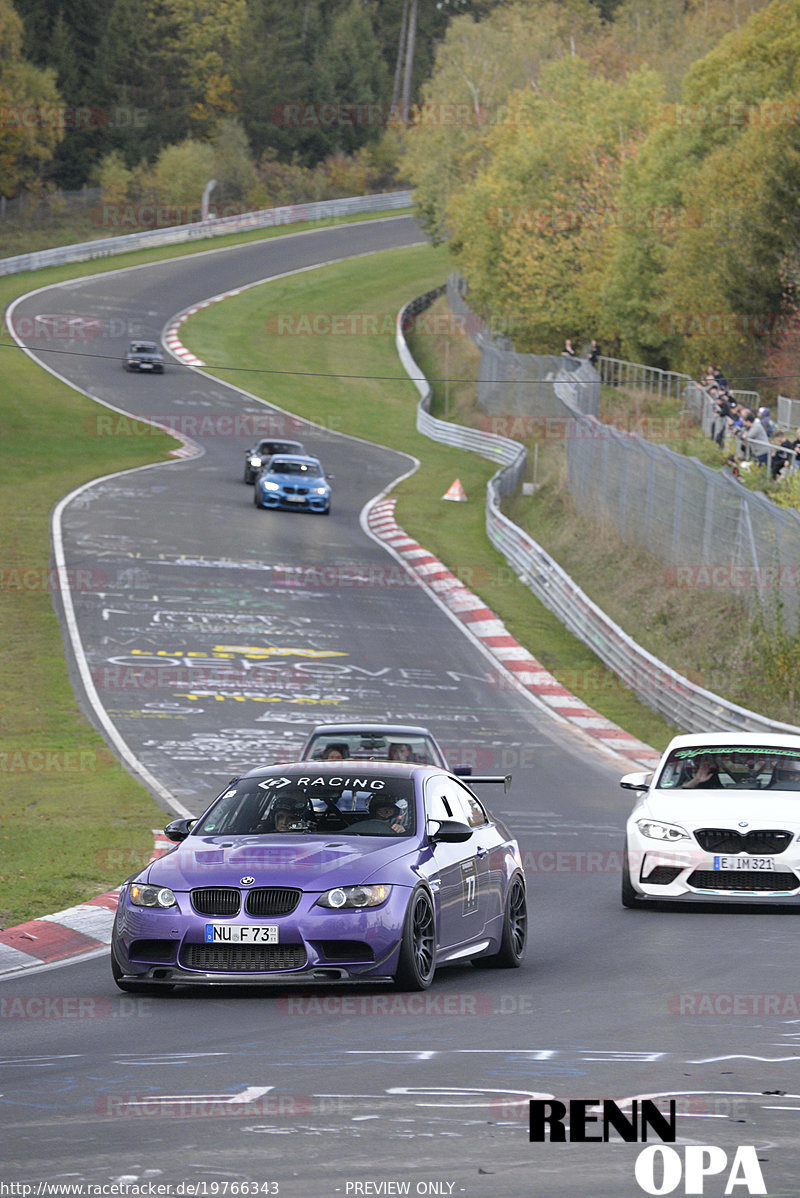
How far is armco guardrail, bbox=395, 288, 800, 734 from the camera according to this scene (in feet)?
80.1

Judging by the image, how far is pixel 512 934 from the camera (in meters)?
11.4

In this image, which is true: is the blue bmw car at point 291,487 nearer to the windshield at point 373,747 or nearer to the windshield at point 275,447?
the windshield at point 275,447

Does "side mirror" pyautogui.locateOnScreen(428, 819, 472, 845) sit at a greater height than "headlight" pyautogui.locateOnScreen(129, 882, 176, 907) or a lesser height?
greater

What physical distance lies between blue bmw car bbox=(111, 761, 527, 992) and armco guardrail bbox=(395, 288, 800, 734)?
11.5 metres

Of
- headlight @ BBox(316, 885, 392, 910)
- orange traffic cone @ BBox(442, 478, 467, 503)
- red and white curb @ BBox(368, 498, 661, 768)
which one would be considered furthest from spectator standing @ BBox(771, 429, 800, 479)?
orange traffic cone @ BBox(442, 478, 467, 503)

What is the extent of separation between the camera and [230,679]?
90.1 feet

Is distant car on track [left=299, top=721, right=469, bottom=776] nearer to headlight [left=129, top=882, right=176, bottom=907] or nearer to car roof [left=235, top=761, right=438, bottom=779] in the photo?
car roof [left=235, top=761, right=438, bottom=779]

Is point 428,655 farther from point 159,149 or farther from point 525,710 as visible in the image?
point 159,149

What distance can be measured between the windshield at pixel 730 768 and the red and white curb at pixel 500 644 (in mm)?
8202

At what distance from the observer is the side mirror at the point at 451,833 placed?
10.5m

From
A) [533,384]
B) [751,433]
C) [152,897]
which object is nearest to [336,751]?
[152,897]

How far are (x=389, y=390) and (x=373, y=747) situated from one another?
54681 mm

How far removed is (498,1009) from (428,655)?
20928 mm

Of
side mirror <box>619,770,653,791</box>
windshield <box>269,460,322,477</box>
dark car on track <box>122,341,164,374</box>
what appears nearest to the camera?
side mirror <box>619,770,653,791</box>
